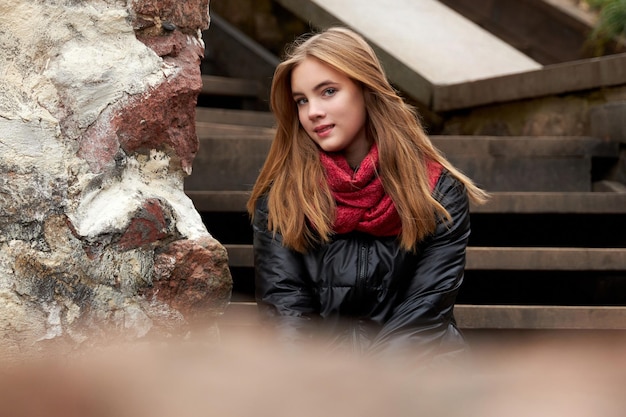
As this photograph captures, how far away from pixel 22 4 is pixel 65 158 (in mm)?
319

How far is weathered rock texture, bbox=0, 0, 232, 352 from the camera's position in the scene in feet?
5.45

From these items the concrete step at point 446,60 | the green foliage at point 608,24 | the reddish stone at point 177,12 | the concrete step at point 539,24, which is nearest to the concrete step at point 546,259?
the concrete step at point 446,60

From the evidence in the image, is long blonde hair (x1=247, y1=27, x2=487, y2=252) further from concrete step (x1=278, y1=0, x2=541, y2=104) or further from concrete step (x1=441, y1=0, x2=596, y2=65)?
concrete step (x1=441, y1=0, x2=596, y2=65)

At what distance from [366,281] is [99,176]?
2.68ft

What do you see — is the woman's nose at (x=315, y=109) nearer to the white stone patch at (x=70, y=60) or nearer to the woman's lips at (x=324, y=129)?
the woman's lips at (x=324, y=129)

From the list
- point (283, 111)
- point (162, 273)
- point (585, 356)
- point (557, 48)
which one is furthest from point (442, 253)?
point (557, 48)

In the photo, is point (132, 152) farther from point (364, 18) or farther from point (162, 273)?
point (364, 18)

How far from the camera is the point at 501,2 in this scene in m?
6.21

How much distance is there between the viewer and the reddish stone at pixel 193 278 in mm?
1852

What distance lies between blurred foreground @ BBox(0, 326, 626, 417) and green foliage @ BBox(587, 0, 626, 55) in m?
5.37

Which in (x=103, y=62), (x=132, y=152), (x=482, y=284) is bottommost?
(x=482, y=284)

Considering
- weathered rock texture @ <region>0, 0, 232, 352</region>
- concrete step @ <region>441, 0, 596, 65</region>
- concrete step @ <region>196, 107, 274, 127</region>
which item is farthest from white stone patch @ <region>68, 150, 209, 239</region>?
concrete step @ <region>441, 0, 596, 65</region>

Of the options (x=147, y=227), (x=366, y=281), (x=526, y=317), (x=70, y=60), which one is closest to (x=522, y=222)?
(x=526, y=317)

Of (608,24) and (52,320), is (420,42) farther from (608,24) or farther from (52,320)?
(52,320)
